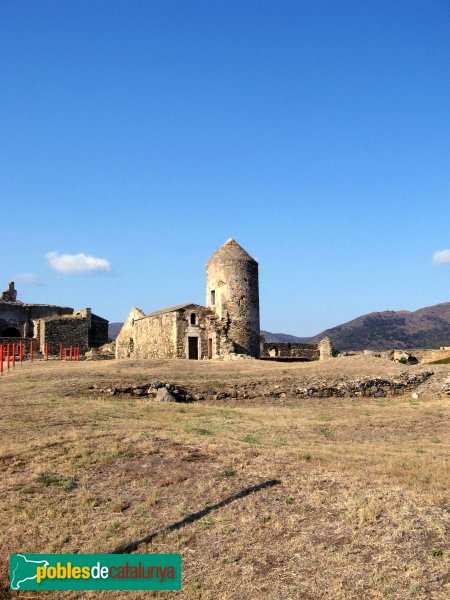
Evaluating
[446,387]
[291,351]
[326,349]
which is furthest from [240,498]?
[291,351]

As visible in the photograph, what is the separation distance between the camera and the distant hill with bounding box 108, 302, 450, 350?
14150 centimetres

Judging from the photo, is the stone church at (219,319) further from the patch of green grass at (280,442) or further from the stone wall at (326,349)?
the patch of green grass at (280,442)

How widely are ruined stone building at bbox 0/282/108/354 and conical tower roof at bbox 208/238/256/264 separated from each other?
53.9 feet

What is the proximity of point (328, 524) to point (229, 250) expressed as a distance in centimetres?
2976

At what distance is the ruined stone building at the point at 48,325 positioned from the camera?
46.5 metres

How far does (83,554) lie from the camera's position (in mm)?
7727

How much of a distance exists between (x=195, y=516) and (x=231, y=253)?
1131 inches

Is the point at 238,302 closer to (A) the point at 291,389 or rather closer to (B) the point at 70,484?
(A) the point at 291,389

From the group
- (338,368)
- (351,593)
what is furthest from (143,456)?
(338,368)

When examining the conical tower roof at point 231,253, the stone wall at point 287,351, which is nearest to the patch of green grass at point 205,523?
the conical tower roof at point 231,253

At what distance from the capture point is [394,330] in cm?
16012

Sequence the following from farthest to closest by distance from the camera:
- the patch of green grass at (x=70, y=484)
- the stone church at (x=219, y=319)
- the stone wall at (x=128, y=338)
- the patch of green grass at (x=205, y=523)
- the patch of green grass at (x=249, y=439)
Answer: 1. the stone wall at (x=128, y=338)
2. the stone church at (x=219, y=319)
3. the patch of green grass at (x=249, y=439)
4. the patch of green grass at (x=70, y=484)
5. the patch of green grass at (x=205, y=523)

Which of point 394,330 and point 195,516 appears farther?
point 394,330

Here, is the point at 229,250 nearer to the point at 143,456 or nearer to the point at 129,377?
the point at 129,377
